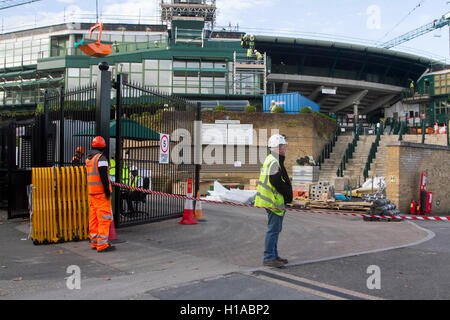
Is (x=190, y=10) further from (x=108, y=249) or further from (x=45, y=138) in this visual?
(x=108, y=249)

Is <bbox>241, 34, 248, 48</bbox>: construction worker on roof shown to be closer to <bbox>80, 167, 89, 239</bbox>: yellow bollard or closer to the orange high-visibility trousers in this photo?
<bbox>80, 167, 89, 239</bbox>: yellow bollard

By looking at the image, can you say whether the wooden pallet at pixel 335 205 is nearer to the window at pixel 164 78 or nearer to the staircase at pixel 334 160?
the staircase at pixel 334 160

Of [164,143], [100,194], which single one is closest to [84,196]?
[100,194]

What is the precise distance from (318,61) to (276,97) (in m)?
18.9

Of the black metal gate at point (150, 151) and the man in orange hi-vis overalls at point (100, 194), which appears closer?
the man in orange hi-vis overalls at point (100, 194)

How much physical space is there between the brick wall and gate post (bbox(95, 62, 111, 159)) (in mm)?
11009

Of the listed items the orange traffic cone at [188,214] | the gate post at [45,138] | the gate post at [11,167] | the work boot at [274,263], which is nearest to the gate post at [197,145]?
the orange traffic cone at [188,214]

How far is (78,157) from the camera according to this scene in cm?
938

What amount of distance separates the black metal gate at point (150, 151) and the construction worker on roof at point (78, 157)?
1141 millimetres

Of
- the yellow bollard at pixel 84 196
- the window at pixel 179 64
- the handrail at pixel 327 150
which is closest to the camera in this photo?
the yellow bollard at pixel 84 196

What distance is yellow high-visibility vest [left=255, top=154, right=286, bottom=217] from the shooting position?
228 inches

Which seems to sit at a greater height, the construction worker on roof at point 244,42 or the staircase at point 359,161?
the construction worker on roof at point 244,42

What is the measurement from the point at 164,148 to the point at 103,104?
2307 mm

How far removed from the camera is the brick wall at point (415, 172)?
48.2 ft
